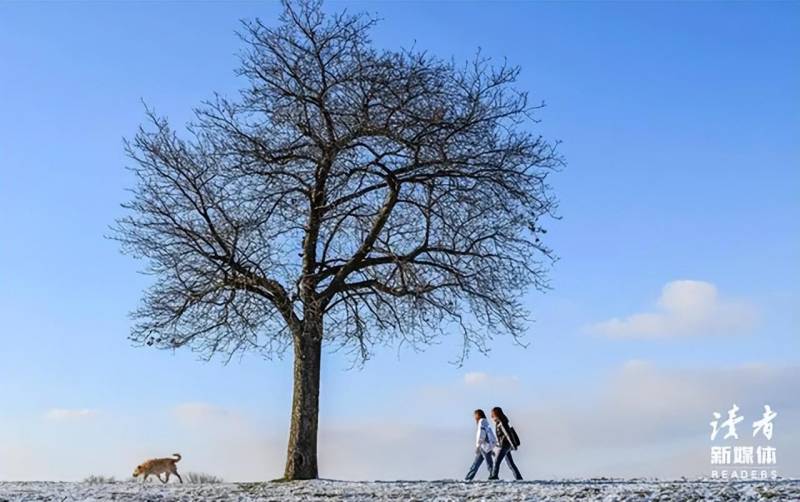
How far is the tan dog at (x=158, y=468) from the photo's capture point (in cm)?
2123

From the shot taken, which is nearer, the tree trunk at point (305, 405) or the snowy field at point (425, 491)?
the snowy field at point (425, 491)

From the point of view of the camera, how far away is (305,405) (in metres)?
20.0

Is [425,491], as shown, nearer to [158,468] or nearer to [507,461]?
[507,461]

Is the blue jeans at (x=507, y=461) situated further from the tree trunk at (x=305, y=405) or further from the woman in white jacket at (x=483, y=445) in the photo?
the tree trunk at (x=305, y=405)

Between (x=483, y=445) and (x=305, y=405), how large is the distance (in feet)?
12.4

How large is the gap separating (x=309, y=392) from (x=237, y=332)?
6.53 ft

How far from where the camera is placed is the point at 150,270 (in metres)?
20.7

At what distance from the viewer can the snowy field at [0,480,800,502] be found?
14.9 m

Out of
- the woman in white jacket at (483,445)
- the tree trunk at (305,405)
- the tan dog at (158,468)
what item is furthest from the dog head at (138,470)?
the woman in white jacket at (483,445)

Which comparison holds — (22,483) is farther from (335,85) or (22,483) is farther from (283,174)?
(335,85)

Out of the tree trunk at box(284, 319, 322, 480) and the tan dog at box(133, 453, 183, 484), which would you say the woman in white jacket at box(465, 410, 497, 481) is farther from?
the tan dog at box(133, 453, 183, 484)

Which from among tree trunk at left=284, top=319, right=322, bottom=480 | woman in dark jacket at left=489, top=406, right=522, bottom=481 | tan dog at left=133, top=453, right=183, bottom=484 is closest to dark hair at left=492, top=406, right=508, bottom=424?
woman in dark jacket at left=489, top=406, right=522, bottom=481

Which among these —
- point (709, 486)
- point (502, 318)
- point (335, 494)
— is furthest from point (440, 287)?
point (709, 486)

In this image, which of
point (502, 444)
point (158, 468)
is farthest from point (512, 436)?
point (158, 468)
